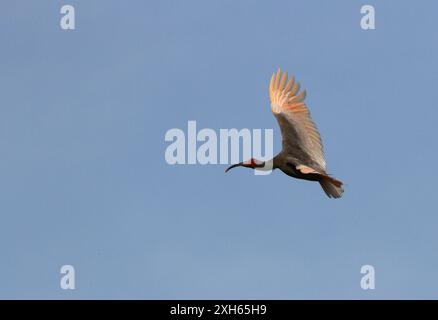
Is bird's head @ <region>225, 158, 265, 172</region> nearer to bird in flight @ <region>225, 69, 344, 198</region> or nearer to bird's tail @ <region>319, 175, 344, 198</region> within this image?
bird in flight @ <region>225, 69, 344, 198</region>

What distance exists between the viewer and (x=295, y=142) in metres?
29.2

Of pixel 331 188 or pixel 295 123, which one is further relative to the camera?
pixel 295 123

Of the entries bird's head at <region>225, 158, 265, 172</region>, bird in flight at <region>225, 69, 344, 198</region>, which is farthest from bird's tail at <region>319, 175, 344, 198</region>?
bird's head at <region>225, 158, 265, 172</region>

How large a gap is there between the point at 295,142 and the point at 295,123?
727 mm

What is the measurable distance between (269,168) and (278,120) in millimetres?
1702

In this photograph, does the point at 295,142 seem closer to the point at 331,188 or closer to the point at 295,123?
the point at 295,123

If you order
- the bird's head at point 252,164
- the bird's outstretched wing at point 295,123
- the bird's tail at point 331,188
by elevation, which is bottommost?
the bird's tail at point 331,188

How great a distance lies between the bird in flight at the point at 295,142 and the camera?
2814cm

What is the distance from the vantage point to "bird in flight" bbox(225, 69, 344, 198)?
92.3 feet

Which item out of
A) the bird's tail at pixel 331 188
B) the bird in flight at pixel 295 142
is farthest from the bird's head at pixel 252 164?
the bird's tail at pixel 331 188

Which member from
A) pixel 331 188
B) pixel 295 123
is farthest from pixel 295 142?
pixel 331 188

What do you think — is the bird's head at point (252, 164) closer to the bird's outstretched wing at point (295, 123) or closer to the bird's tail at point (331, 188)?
the bird's outstretched wing at point (295, 123)
